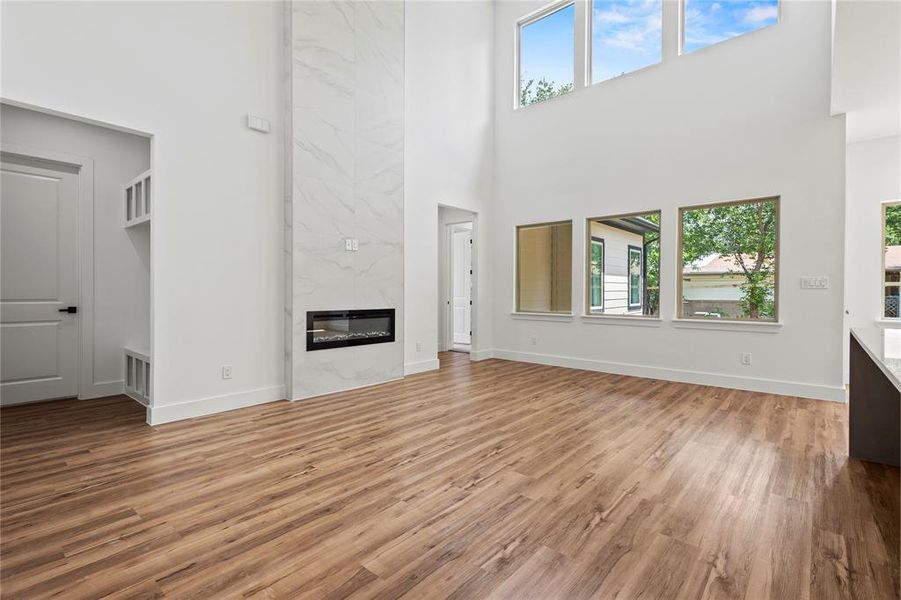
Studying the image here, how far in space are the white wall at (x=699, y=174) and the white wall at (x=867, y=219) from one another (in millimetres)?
1214

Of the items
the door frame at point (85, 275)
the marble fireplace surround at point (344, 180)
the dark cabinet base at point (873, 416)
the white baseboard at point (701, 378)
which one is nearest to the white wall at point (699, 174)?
the white baseboard at point (701, 378)

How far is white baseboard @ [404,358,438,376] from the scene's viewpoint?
18.5 ft

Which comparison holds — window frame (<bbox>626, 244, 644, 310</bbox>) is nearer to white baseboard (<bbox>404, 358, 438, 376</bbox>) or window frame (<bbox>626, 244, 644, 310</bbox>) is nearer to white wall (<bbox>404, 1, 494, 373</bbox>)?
white wall (<bbox>404, 1, 494, 373</bbox>)

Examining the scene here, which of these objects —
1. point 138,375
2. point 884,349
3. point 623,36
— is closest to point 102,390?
point 138,375

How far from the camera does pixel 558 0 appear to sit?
641cm

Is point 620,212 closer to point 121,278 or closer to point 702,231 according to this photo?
point 702,231

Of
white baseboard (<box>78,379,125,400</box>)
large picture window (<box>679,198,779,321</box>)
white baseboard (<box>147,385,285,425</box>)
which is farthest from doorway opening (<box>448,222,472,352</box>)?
white baseboard (<box>78,379,125,400</box>)

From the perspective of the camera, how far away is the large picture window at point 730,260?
15.8 feet

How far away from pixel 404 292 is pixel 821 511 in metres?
4.34

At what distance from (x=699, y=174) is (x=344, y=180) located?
4159mm

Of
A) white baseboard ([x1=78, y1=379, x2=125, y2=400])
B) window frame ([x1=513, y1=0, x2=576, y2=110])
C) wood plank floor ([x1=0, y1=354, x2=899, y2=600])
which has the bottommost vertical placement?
A: wood plank floor ([x1=0, y1=354, x2=899, y2=600])

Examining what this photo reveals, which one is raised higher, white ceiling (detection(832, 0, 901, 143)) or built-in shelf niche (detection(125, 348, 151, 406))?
white ceiling (detection(832, 0, 901, 143))

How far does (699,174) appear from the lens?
17.0ft

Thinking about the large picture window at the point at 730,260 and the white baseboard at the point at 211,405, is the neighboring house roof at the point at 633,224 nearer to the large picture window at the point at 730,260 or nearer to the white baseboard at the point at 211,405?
the large picture window at the point at 730,260
